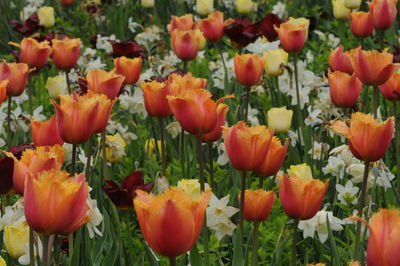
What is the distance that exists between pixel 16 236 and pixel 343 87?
149cm

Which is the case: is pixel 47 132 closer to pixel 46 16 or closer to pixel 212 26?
pixel 212 26

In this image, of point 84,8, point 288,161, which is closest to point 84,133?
point 288,161

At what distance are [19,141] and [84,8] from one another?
12.8 ft

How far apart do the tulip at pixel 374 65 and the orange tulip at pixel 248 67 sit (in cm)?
54

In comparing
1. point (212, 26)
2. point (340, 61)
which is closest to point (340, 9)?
point (212, 26)

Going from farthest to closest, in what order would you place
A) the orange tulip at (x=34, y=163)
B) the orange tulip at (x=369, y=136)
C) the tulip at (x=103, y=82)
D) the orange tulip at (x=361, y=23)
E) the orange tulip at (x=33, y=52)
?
the orange tulip at (x=361, y=23) → the orange tulip at (x=33, y=52) → the tulip at (x=103, y=82) → the orange tulip at (x=369, y=136) → the orange tulip at (x=34, y=163)

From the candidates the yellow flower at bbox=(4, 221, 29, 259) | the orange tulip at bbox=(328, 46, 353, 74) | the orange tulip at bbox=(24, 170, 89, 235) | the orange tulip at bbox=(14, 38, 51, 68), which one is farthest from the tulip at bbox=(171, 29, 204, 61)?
the orange tulip at bbox=(24, 170, 89, 235)

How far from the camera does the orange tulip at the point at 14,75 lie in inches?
132

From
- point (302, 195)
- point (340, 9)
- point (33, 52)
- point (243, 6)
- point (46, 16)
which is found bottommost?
point (46, 16)

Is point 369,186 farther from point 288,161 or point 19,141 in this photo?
point 19,141

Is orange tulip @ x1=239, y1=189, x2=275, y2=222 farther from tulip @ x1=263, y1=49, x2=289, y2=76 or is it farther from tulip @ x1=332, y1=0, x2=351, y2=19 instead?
tulip @ x1=332, y1=0, x2=351, y2=19

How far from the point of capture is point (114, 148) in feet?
11.1

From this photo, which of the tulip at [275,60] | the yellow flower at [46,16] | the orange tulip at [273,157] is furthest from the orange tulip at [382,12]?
the yellow flower at [46,16]

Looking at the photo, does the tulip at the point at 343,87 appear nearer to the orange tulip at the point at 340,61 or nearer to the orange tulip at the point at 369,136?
the orange tulip at the point at 340,61
